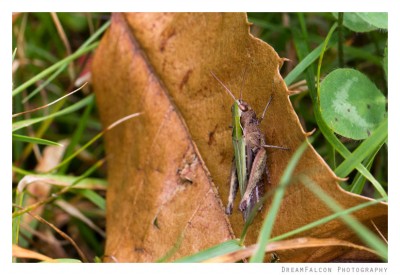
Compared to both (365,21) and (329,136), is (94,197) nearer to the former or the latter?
(329,136)

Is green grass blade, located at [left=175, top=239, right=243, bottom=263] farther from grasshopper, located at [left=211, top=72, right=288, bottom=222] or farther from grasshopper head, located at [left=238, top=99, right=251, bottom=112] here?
grasshopper head, located at [left=238, top=99, right=251, bottom=112]

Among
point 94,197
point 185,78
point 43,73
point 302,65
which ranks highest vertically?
point 43,73

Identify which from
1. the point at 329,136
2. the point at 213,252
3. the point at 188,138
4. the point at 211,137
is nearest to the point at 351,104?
the point at 329,136

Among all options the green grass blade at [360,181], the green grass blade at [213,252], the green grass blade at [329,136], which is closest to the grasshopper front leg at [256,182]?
the green grass blade at [213,252]

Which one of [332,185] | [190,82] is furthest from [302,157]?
[190,82]

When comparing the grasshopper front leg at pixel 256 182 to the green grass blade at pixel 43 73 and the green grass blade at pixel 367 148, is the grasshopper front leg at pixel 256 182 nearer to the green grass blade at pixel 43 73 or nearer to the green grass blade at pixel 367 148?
the green grass blade at pixel 367 148

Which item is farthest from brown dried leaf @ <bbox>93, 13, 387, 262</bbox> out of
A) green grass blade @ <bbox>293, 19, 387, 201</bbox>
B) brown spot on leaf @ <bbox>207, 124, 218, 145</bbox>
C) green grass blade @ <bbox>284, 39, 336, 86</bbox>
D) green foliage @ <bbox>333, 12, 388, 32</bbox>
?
green foliage @ <bbox>333, 12, 388, 32</bbox>
